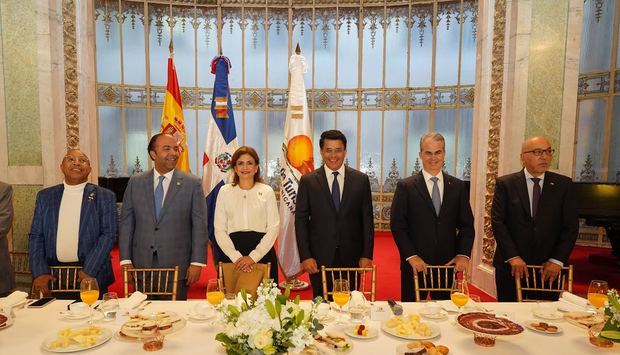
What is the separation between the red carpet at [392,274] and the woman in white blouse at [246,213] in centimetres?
173

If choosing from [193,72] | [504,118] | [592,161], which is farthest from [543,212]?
[193,72]

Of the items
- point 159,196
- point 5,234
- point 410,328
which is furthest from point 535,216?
point 5,234

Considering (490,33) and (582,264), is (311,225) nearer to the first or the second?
(490,33)

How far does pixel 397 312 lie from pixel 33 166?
3955 millimetres

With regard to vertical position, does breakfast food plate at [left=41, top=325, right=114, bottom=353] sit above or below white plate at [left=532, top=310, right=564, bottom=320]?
above

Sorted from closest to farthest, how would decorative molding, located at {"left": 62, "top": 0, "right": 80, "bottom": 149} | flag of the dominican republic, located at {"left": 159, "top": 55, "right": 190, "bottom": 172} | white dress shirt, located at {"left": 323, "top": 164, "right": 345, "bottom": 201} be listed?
white dress shirt, located at {"left": 323, "top": 164, "right": 345, "bottom": 201}
decorative molding, located at {"left": 62, "top": 0, "right": 80, "bottom": 149}
flag of the dominican republic, located at {"left": 159, "top": 55, "right": 190, "bottom": 172}

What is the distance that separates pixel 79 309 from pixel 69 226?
1.23 metres

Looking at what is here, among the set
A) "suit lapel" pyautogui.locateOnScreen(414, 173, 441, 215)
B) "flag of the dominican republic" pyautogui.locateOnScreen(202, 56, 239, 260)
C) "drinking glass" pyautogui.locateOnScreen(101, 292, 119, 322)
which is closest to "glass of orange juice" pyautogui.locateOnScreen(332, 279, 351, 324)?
"drinking glass" pyautogui.locateOnScreen(101, 292, 119, 322)

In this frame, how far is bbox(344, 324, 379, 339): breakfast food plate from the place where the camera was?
69.2 inches

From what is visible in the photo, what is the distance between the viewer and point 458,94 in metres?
8.23

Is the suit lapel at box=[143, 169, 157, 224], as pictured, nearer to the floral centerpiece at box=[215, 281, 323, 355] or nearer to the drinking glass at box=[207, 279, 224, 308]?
the drinking glass at box=[207, 279, 224, 308]

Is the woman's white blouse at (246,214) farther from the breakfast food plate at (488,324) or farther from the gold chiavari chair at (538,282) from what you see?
the gold chiavari chair at (538,282)

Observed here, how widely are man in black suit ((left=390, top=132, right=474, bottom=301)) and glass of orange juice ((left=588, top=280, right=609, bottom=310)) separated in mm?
892

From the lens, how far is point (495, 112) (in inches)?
173
